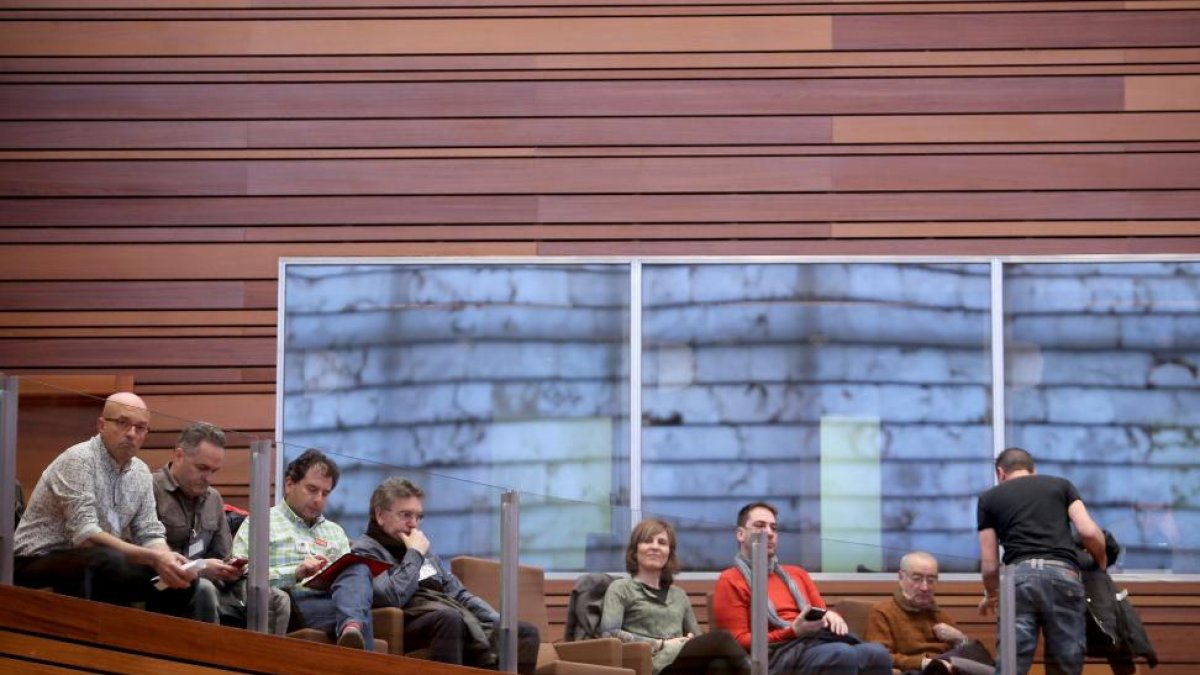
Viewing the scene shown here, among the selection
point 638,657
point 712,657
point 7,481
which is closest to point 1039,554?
point 712,657

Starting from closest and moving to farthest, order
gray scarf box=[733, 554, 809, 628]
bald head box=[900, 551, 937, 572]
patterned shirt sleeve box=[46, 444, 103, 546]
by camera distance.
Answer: patterned shirt sleeve box=[46, 444, 103, 546] → gray scarf box=[733, 554, 809, 628] → bald head box=[900, 551, 937, 572]

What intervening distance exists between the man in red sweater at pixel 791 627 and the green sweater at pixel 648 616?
12 cm

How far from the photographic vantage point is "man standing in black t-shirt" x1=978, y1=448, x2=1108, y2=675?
719 cm

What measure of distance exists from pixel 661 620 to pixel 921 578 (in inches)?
46.0

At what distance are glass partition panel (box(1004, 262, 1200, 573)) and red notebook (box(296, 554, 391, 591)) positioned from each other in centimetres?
372

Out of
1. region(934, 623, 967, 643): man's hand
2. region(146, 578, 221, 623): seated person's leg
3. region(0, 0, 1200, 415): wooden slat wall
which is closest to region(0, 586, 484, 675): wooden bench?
region(146, 578, 221, 623): seated person's leg

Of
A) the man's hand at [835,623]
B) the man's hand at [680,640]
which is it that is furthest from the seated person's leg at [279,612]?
the man's hand at [835,623]

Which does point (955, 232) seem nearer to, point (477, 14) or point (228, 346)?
point (477, 14)

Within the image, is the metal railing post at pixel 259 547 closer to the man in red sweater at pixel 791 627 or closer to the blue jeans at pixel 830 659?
the man in red sweater at pixel 791 627

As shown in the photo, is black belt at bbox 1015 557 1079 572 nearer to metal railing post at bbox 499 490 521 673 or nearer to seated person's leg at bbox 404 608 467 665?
metal railing post at bbox 499 490 521 673

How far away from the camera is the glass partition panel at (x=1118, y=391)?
30.0 ft

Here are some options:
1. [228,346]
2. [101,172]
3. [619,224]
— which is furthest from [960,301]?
[101,172]

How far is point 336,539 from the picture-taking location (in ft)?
21.7

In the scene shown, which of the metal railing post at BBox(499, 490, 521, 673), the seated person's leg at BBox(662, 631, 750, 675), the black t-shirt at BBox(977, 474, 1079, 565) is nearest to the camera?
the metal railing post at BBox(499, 490, 521, 673)
